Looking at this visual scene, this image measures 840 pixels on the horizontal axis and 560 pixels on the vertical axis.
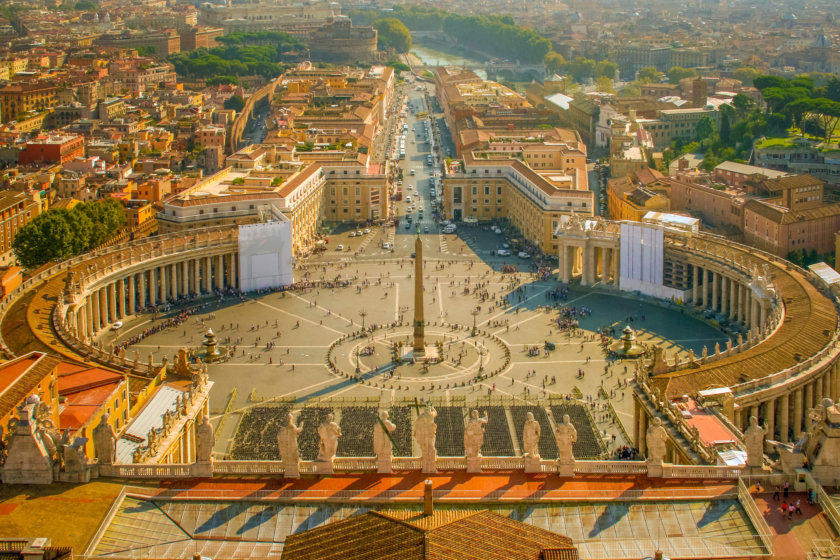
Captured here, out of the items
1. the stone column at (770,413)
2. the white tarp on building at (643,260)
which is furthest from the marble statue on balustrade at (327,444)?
the white tarp on building at (643,260)

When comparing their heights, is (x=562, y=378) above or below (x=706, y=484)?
below

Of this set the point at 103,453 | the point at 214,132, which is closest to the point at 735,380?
the point at 103,453

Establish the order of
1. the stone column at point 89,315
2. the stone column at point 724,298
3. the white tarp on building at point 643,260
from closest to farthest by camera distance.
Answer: the stone column at point 89,315 → the stone column at point 724,298 → the white tarp on building at point 643,260

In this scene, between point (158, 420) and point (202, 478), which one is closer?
point (202, 478)

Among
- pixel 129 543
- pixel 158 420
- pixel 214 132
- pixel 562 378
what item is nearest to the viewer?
pixel 129 543

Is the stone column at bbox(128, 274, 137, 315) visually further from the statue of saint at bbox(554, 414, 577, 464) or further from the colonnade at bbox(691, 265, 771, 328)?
the statue of saint at bbox(554, 414, 577, 464)

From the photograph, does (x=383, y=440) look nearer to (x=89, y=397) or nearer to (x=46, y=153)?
(x=89, y=397)

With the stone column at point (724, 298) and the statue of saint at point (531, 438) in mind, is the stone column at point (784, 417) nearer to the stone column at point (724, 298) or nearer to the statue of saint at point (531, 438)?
the statue of saint at point (531, 438)

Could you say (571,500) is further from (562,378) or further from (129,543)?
(562,378)
